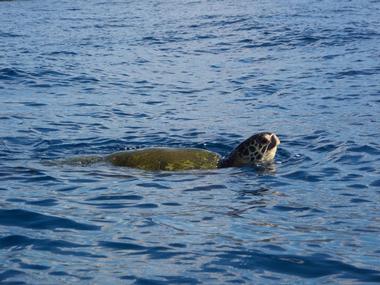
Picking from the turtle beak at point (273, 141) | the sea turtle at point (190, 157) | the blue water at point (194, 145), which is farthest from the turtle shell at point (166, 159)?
the turtle beak at point (273, 141)

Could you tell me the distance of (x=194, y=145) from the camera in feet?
40.1

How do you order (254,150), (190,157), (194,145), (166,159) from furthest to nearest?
(194,145), (254,150), (190,157), (166,159)

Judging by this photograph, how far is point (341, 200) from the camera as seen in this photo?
8.83 m

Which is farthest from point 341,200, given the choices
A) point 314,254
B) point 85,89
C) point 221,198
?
point 85,89

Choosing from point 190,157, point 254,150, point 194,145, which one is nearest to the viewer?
point 190,157

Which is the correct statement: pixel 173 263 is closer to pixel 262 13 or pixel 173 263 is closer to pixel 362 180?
pixel 362 180

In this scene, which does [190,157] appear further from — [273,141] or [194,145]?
[194,145]

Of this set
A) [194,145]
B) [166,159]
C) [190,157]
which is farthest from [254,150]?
[194,145]

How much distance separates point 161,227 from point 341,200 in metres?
2.19

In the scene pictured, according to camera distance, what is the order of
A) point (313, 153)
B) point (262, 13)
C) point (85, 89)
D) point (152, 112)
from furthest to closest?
point (262, 13), point (85, 89), point (152, 112), point (313, 153)

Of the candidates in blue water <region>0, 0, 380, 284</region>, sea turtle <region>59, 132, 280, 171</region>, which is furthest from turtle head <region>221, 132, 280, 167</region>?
blue water <region>0, 0, 380, 284</region>

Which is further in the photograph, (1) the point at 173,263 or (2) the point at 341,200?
(2) the point at 341,200

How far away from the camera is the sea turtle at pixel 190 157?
414 inches

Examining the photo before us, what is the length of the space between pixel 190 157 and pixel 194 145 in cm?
153
